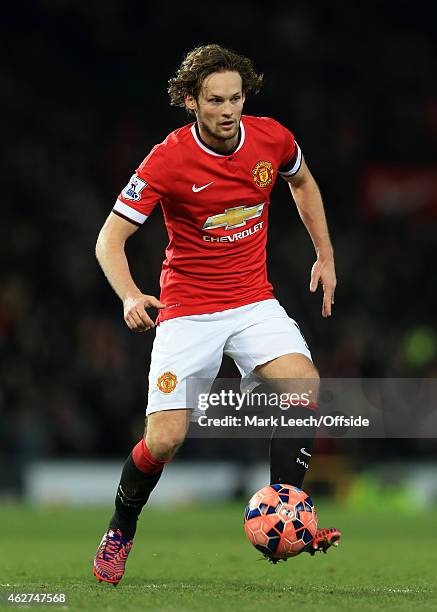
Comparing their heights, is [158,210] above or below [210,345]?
above

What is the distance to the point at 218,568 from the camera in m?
7.32

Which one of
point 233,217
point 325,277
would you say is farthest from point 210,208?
point 325,277

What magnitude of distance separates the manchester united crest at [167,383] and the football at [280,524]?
27.8 inches

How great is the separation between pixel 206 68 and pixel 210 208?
2.23ft

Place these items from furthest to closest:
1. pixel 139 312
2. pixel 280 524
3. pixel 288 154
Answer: pixel 288 154 → pixel 280 524 → pixel 139 312

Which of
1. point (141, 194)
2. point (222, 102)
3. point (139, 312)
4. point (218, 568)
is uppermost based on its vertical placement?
point (222, 102)

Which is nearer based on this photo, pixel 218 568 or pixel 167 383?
pixel 167 383

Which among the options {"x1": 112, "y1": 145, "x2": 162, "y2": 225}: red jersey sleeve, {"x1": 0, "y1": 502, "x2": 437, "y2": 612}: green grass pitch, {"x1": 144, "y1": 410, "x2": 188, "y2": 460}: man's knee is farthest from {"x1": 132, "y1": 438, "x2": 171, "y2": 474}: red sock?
{"x1": 112, "y1": 145, "x2": 162, "y2": 225}: red jersey sleeve

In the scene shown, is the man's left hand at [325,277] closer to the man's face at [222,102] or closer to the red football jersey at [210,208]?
the red football jersey at [210,208]

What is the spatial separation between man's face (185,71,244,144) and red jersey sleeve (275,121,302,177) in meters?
0.44

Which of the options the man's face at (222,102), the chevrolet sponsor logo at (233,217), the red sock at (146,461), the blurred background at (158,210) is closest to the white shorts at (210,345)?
the red sock at (146,461)

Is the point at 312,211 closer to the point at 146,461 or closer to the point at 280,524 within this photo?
the point at 146,461

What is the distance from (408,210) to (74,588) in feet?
43.3

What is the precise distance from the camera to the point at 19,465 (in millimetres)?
15008
